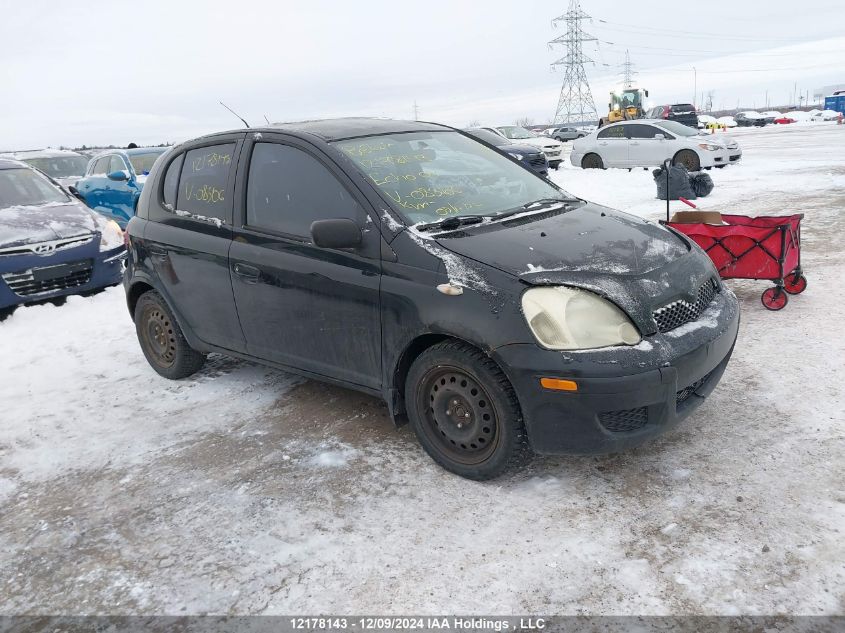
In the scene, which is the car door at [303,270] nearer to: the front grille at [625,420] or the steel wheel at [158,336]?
the steel wheel at [158,336]

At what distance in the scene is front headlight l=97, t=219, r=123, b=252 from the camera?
7581mm

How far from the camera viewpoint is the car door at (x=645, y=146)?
18.3 m

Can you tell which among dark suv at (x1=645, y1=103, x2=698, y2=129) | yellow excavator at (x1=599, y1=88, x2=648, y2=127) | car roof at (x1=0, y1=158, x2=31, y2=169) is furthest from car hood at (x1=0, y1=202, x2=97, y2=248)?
yellow excavator at (x1=599, y1=88, x2=648, y2=127)

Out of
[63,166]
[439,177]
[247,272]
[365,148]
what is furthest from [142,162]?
[439,177]

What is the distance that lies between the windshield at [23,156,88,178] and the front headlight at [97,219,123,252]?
7257 millimetres

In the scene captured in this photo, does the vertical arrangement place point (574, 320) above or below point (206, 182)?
below

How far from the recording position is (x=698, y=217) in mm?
6238

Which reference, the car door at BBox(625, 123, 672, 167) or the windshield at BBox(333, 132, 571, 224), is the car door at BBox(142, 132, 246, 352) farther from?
the car door at BBox(625, 123, 672, 167)

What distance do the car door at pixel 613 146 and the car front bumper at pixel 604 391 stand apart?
17.1m

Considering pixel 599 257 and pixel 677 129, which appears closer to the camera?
pixel 599 257

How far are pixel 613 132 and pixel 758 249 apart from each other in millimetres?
14848

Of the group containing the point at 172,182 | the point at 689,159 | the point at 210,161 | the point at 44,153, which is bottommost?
the point at 689,159

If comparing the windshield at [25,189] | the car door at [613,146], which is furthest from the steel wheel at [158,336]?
the car door at [613,146]

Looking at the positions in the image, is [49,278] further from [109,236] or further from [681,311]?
[681,311]
